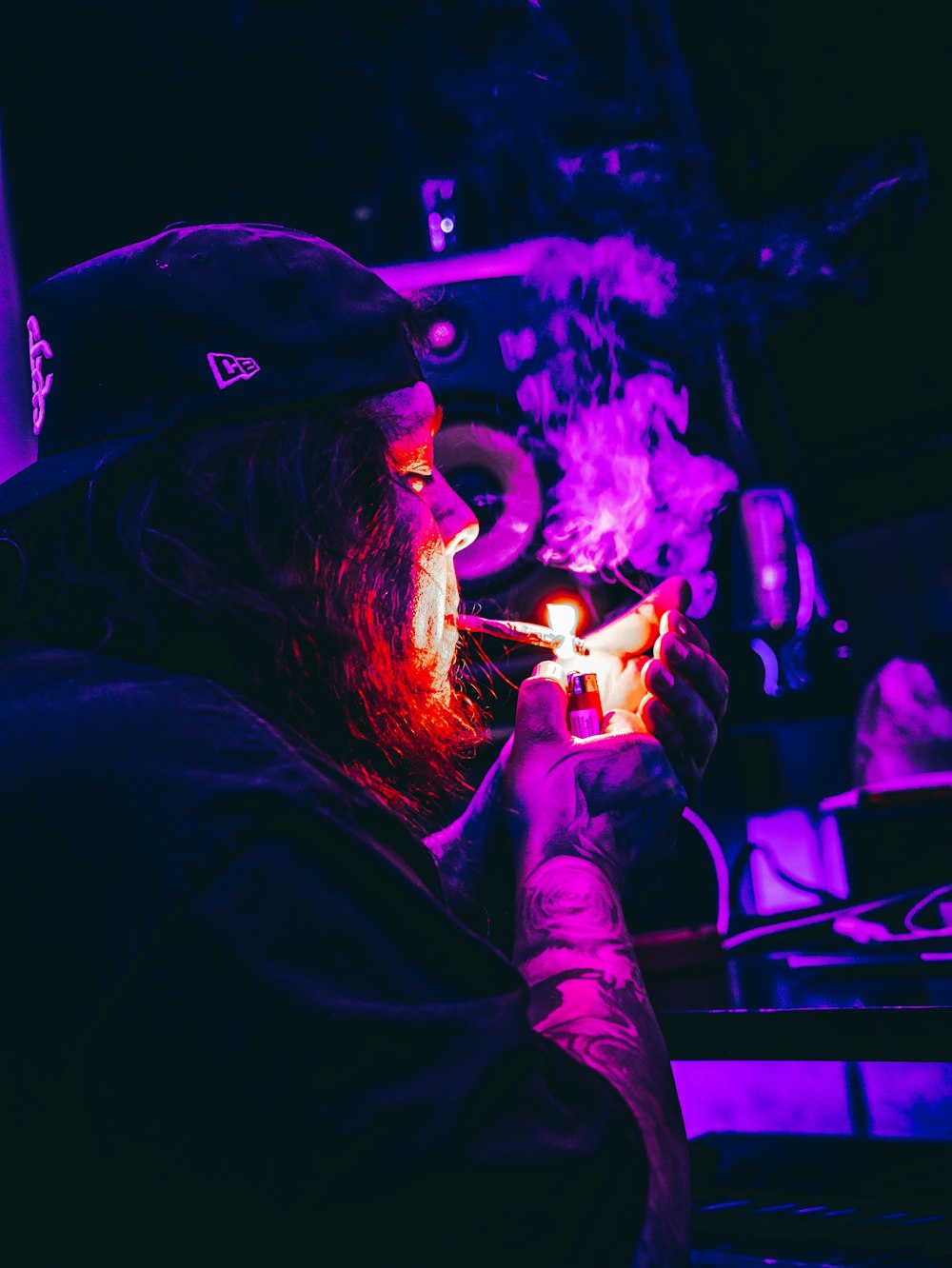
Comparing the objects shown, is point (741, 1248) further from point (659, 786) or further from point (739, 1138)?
point (659, 786)

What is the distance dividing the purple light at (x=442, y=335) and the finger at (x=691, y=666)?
1.55 meters

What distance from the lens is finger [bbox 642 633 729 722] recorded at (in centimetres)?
127

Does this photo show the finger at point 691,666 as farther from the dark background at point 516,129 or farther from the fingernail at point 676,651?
the dark background at point 516,129

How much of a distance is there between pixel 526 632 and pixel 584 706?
1.13ft

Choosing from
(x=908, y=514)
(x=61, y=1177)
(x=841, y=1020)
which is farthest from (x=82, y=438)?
(x=908, y=514)

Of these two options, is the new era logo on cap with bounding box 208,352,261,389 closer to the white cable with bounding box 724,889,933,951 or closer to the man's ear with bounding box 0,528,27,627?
the man's ear with bounding box 0,528,27,627

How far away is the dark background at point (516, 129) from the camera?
7.63ft

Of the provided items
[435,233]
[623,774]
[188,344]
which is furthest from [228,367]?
[435,233]

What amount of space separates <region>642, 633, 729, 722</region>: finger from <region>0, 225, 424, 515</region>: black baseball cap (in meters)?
0.58

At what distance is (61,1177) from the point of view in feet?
1.72

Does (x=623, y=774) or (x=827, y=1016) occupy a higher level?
(x=623, y=774)

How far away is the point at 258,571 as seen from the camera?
0.91 metres

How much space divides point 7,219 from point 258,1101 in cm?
275

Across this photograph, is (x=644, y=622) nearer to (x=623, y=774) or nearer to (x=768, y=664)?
(x=623, y=774)
